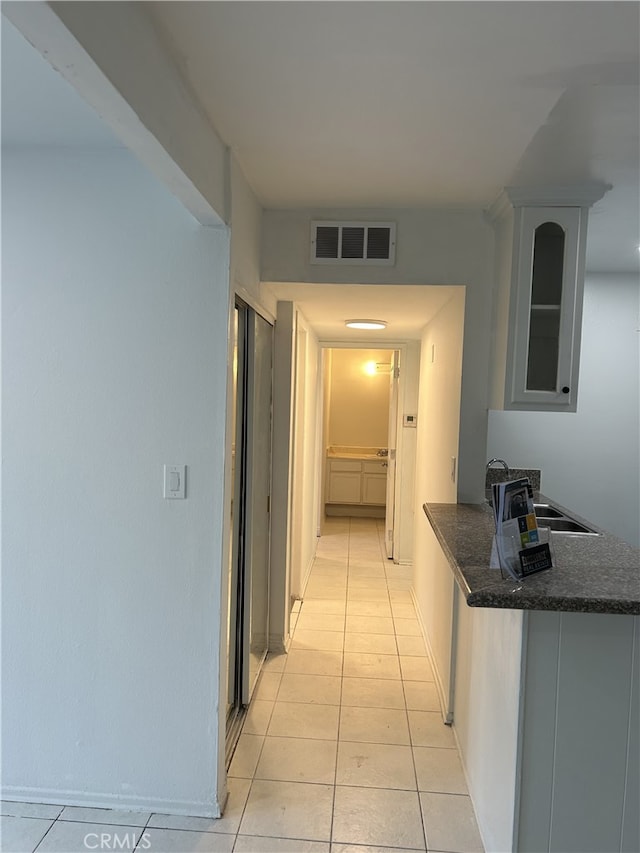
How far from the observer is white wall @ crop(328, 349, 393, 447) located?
7.45 meters

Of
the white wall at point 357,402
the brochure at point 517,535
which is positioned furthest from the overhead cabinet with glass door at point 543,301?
the white wall at point 357,402

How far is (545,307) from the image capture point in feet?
7.83

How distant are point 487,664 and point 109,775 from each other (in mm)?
1454

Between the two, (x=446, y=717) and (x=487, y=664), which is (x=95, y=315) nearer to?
(x=487, y=664)

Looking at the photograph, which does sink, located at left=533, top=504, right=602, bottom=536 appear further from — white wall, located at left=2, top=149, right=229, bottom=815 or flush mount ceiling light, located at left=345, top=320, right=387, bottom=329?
flush mount ceiling light, located at left=345, top=320, right=387, bottom=329

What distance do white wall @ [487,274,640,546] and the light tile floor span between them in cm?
142

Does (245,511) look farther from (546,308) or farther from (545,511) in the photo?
(546,308)

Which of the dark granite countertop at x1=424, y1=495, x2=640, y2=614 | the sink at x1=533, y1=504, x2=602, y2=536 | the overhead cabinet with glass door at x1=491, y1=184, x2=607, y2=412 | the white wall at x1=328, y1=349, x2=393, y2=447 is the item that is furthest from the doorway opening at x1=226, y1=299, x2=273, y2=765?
the white wall at x1=328, y1=349, x2=393, y2=447

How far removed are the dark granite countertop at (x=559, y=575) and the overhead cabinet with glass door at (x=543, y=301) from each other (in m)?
Result: 0.61

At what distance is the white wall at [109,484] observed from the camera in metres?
1.99

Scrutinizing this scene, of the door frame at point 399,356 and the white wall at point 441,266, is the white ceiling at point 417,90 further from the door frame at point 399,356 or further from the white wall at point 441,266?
the door frame at point 399,356

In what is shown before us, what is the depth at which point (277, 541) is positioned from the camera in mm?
3291

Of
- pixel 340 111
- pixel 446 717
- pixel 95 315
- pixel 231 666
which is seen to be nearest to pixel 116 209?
pixel 95 315

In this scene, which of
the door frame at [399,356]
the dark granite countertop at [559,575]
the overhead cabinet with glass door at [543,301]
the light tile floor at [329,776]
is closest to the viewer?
the dark granite countertop at [559,575]
